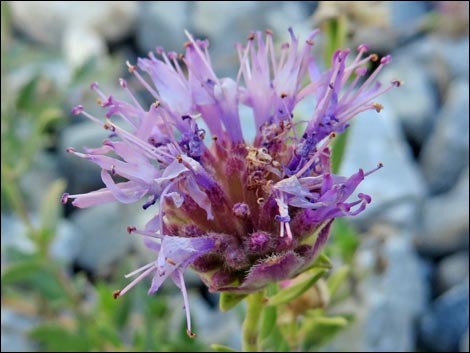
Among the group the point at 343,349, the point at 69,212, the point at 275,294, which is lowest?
the point at 343,349

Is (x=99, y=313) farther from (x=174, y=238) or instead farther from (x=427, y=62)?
(x=427, y=62)

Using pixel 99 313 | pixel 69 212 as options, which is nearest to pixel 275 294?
pixel 99 313

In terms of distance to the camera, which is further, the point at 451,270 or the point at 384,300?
the point at 451,270

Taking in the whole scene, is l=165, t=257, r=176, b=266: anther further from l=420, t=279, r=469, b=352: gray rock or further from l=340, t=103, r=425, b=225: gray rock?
l=340, t=103, r=425, b=225: gray rock

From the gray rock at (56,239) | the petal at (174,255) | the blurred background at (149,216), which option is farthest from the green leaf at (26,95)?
the petal at (174,255)

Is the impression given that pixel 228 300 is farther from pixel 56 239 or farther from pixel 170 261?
pixel 56 239

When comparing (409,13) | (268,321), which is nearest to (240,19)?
(409,13)

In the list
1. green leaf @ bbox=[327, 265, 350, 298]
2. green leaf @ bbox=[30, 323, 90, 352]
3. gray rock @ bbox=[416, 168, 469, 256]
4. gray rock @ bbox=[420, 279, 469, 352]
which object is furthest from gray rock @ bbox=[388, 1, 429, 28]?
green leaf @ bbox=[30, 323, 90, 352]
